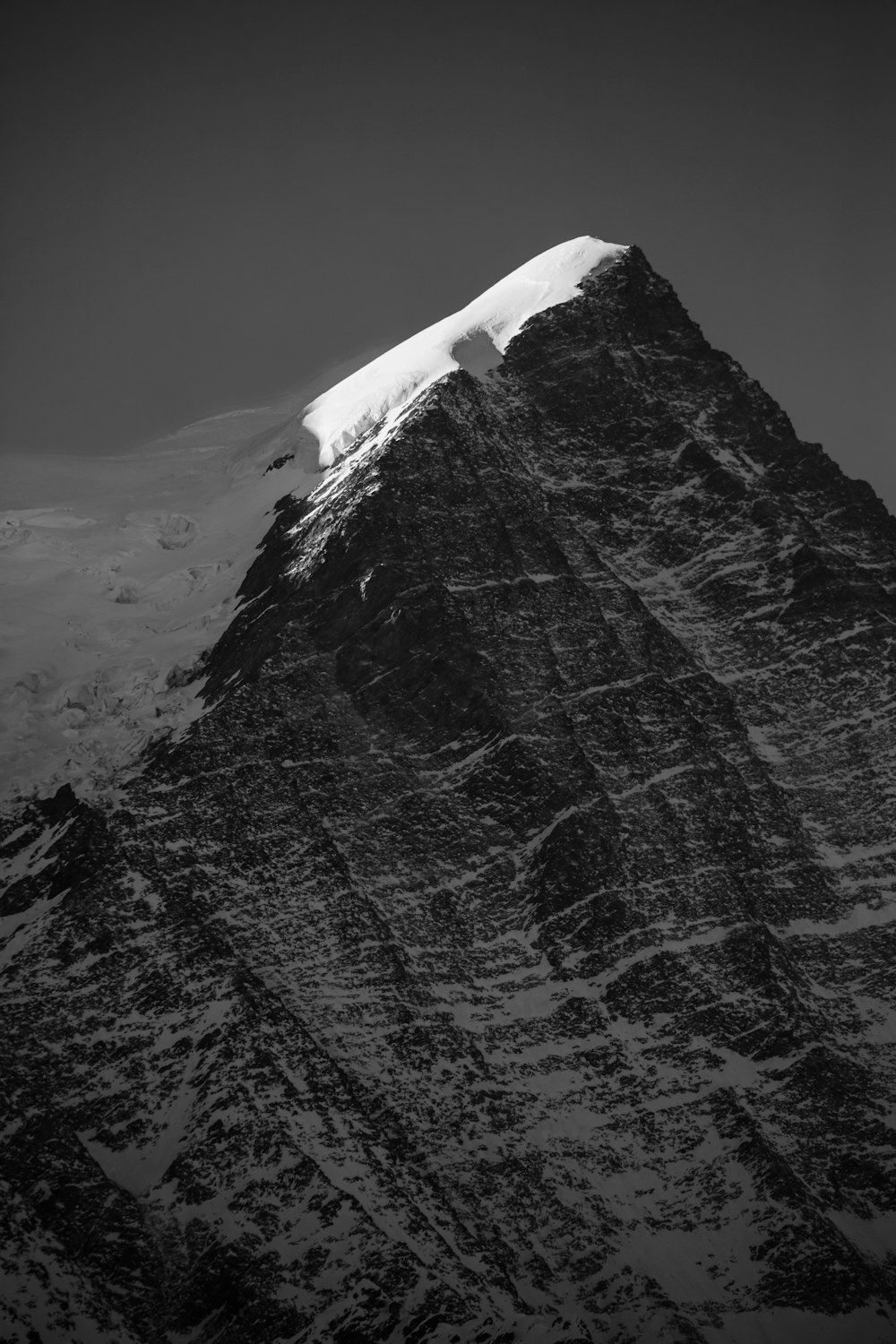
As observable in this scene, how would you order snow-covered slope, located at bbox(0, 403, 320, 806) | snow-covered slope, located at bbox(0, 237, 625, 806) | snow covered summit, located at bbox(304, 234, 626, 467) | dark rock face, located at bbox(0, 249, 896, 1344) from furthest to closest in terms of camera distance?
1. snow covered summit, located at bbox(304, 234, 626, 467)
2. snow-covered slope, located at bbox(0, 237, 625, 806)
3. snow-covered slope, located at bbox(0, 403, 320, 806)
4. dark rock face, located at bbox(0, 249, 896, 1344)

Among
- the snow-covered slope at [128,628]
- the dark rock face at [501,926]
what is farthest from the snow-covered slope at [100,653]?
the dark rock face at [501,926]

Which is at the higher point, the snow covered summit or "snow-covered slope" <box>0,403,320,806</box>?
the snow covered summit

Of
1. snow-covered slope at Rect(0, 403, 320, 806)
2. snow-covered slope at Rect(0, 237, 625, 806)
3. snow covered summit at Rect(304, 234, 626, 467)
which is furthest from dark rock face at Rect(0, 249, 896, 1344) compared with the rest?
snow-covered slope at Rect(0, 403, 320, 806)

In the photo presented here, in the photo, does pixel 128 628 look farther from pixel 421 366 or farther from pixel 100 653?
pixel 421 366

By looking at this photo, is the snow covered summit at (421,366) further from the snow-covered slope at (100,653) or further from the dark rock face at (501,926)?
the snow-covered slope at (100,653)

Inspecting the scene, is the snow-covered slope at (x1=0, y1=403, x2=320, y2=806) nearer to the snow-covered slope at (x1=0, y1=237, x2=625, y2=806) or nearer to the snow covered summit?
the snow-covered slope at (x1=0, y1=237, x2=625, y2=806)

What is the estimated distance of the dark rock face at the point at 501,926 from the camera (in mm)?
141750

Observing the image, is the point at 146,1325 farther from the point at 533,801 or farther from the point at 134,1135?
the point at 533,801

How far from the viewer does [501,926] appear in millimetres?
164500

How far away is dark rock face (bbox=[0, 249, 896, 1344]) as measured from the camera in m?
142

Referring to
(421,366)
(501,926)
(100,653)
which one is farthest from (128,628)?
(501,926)

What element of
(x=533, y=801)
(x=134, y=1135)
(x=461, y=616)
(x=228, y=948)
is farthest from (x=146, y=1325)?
(x=461, y=616)

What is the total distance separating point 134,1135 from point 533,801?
4670 cm

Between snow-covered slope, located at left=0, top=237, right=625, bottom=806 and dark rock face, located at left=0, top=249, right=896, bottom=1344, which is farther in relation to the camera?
snow-covered slope, located at left=0, top=237, right=625, bottom=806
